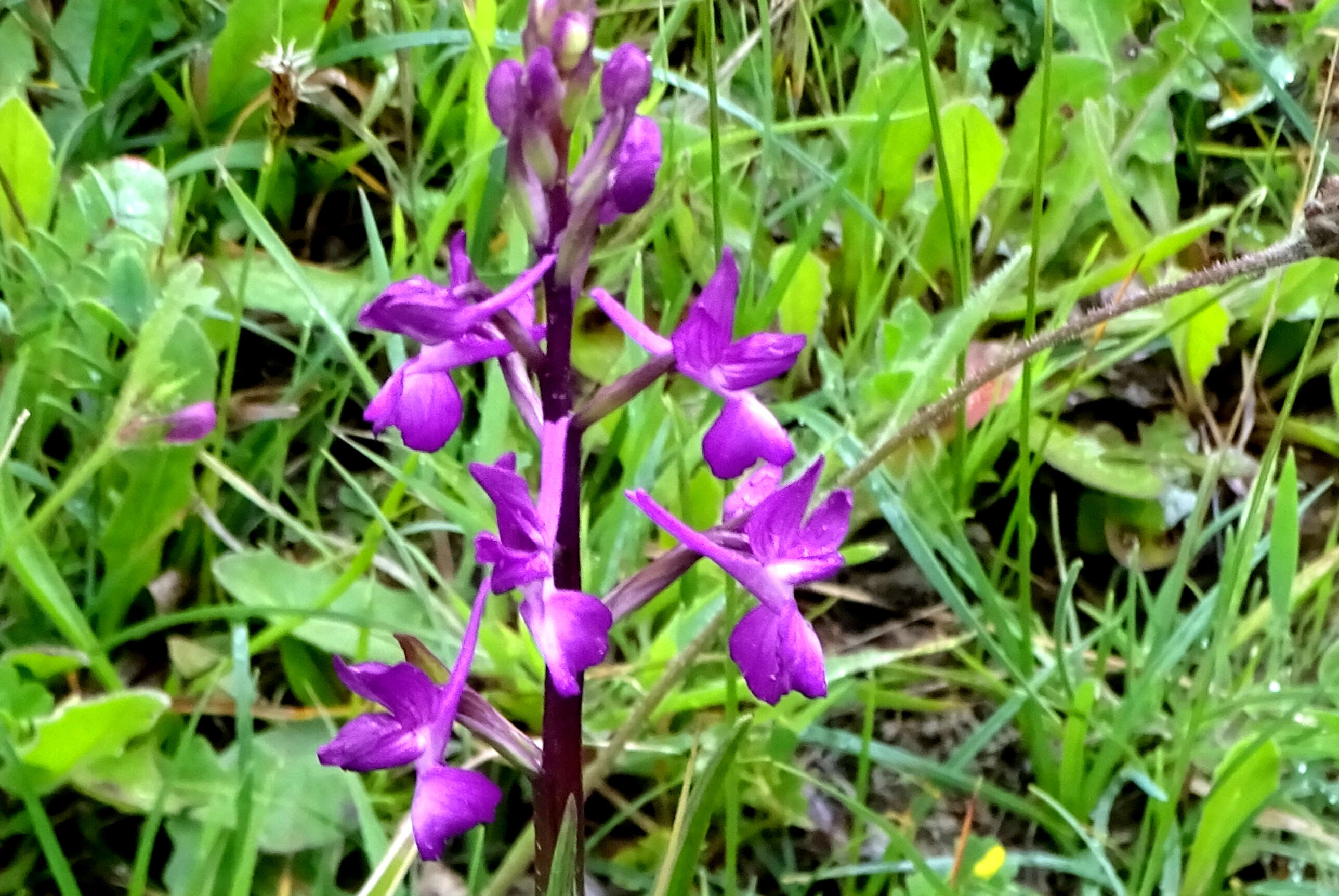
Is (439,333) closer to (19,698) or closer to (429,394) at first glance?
(429,394)

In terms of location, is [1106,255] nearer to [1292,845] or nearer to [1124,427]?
[1124,427]

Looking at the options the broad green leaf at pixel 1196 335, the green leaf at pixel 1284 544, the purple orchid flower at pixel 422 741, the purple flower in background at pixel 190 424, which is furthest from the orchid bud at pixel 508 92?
the broad green leaf at pixel 1196 335

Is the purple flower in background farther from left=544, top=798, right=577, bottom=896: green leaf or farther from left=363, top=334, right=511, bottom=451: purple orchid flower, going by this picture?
left=544, top=798, right=577, bottom=896: green leaf

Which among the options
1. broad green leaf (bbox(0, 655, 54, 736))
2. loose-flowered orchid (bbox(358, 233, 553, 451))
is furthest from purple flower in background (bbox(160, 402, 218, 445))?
loose-flowered orchid (bbox(358, 233, 553, 451))

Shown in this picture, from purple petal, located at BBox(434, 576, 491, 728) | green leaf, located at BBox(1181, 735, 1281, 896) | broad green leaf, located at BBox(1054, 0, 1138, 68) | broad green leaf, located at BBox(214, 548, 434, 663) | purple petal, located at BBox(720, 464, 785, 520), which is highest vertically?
broad green leaf, located at BBox(1054, 0, 1138, 68)

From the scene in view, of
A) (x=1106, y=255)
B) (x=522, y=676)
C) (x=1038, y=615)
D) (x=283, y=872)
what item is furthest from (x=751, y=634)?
(x=1106, y=255)

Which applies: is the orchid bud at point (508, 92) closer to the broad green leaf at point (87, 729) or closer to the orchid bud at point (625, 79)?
the orchid bud at point (625, 79)

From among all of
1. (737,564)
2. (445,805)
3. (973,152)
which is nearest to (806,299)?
(973,152)
